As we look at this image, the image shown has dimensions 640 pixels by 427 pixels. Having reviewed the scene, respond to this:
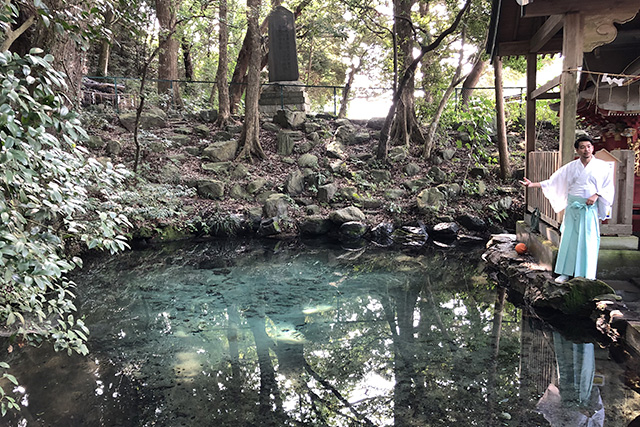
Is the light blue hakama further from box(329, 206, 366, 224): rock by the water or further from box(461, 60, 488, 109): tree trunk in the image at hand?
box(461, 60, 488, 109): tree trunk

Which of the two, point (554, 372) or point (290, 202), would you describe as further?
point (290, 202)

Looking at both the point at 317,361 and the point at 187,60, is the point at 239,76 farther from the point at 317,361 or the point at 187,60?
the point at 317,361

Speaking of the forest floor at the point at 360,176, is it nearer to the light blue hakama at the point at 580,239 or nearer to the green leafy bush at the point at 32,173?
the light blue hakama at the point at 580,239

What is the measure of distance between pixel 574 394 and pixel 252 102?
10917 millimetres

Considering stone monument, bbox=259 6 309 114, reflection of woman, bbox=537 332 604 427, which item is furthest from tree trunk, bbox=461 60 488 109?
reflection of woman, bbox=537 332 604 427

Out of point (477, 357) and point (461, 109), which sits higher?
point (461, 109)

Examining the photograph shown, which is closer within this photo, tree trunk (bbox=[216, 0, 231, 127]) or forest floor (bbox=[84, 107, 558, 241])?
forest floor (bbox=[84, 107, 558, 241])

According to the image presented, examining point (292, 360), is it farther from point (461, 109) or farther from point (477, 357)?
point (461, 109)

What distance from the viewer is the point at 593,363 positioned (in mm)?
4219

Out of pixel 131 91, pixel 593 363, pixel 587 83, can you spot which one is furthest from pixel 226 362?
pixel 131 91

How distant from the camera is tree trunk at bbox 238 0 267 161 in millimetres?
12641

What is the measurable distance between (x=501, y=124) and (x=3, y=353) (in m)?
11.7

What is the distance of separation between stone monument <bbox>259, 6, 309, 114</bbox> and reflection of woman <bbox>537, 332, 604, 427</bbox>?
41.3ft

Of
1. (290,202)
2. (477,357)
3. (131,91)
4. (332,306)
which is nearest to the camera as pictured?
(477,357)
